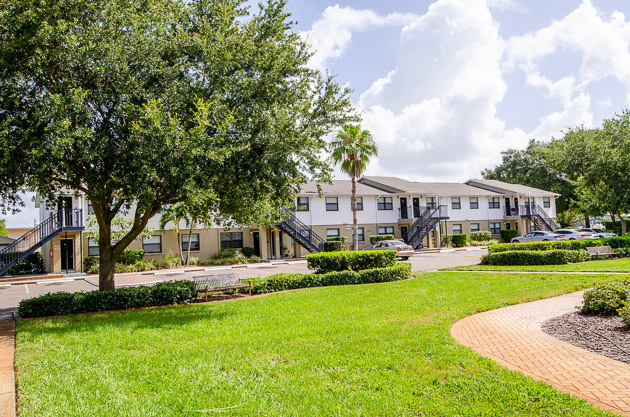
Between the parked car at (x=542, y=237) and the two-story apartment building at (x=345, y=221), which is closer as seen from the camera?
the two-story apartment building at (x=345, y=221)

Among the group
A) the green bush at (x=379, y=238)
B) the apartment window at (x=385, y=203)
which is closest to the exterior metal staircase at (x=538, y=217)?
the apartment window at (x=385, y=203)

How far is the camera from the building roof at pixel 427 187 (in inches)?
1736

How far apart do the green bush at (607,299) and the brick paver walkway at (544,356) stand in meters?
0.69

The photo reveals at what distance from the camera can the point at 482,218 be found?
48062 millimetres

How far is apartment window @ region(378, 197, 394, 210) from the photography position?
1660 inches

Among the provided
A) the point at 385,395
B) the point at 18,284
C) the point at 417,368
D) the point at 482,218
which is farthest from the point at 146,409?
the point at 482,218

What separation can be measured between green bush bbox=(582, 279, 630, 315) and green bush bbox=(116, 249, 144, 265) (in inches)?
1072

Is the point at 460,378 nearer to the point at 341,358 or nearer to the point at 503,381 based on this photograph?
the point at 503,381

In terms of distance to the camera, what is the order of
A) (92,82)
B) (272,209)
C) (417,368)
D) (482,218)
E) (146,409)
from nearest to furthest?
1. (146,409)
2. (417,368)
3. (92,82)
4. (272,209)
5. (482,218)

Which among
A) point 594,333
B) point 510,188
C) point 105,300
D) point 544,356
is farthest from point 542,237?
point 105,300

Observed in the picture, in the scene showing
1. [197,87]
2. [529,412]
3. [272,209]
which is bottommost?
[529,412]

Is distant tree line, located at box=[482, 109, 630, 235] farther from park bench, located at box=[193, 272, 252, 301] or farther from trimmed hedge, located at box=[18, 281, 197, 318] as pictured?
trimmed hedge, located at box=[18, 281, 197, 318]

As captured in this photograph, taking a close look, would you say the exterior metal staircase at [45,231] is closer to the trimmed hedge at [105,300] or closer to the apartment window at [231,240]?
the apartment window at [231,240]

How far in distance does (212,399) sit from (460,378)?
3.06 meters
